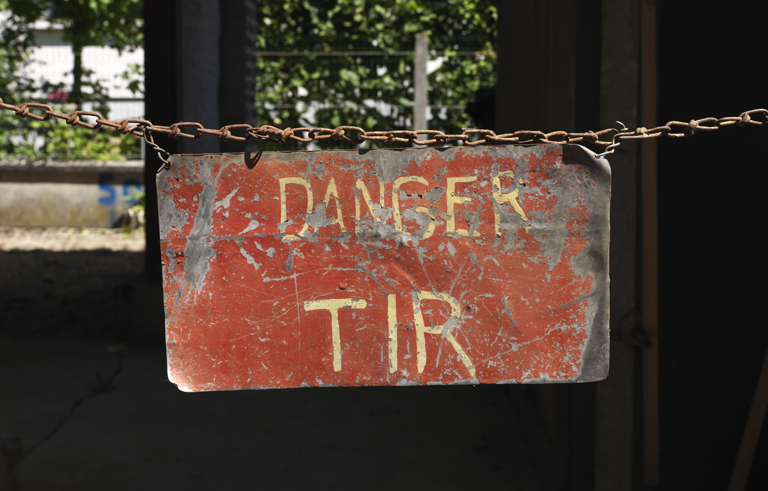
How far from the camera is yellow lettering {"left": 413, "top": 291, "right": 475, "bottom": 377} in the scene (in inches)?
51.9

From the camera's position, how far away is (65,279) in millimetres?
6445

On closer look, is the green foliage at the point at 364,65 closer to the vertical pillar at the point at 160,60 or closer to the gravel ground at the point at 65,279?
the gravel ground at the point at 65,279

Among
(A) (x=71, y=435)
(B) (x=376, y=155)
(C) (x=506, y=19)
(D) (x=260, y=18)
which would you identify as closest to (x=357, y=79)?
(D) (x=260, y=18)

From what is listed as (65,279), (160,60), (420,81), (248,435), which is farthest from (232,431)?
(420,81)

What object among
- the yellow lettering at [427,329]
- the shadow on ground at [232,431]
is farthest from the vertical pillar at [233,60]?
the yellow lettering at [427,329]

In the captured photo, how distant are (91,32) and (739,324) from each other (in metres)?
10.3

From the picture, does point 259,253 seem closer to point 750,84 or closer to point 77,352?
point 750,84

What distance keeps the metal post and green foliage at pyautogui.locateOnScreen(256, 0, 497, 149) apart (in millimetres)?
333

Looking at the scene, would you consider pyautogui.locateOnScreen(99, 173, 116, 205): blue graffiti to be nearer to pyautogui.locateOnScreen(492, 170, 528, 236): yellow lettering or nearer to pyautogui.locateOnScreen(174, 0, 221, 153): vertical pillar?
pyautogui.locateOnScreen(174, 0, 221, 153): vertical pillar

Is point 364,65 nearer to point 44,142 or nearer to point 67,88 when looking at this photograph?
point 67,88

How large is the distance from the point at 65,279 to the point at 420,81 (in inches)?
171

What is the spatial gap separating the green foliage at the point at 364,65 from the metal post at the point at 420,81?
0.33m

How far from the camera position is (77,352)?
4586 mm

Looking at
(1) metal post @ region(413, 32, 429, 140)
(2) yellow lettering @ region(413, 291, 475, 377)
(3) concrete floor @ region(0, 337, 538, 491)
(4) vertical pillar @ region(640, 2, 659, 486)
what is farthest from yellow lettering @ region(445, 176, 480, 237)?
(1) metal post @ region(413, 32, 429, 140)
